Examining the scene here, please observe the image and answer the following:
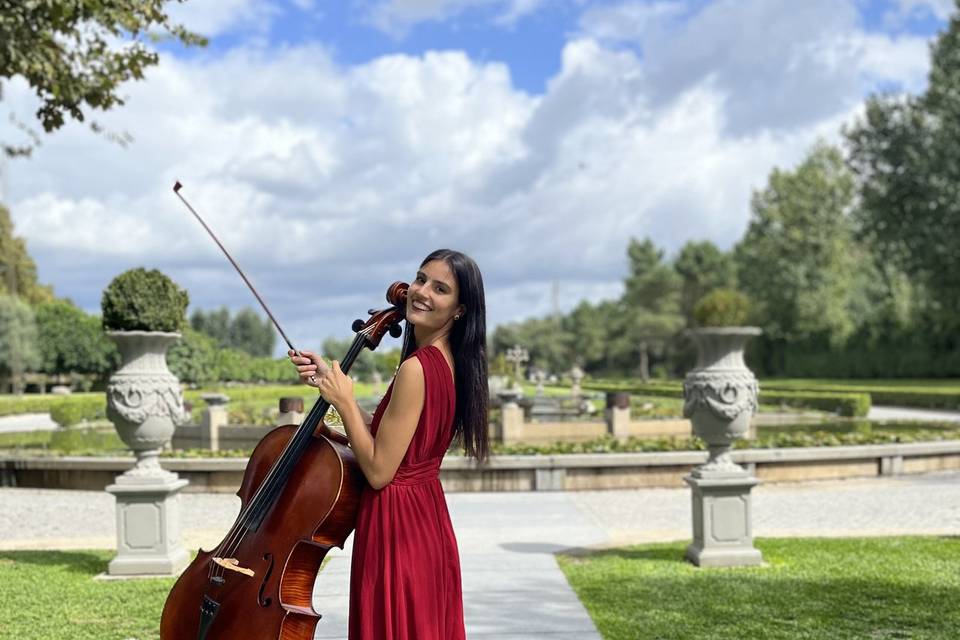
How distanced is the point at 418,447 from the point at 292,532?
1.47ft

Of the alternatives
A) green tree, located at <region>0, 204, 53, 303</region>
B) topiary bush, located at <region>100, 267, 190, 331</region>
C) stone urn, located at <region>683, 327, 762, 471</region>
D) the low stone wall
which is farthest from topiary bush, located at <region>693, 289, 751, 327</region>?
green tree, located at <region>0, 204, 53, 303</region>

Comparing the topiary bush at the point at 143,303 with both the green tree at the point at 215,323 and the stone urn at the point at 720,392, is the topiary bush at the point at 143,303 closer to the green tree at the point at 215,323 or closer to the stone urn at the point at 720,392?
the stone urn at the point at 720,392

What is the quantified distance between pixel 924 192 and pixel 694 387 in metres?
25.9

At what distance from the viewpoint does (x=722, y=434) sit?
271 inches

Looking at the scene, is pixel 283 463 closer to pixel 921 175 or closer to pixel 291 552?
pixel 291 552

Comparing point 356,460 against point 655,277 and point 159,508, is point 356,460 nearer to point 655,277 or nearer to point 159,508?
point 159,508

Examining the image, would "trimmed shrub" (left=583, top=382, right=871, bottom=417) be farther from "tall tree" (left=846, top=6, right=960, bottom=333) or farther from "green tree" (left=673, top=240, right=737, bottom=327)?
"green tree" (left=673, top=240, right=737, bottom=327)

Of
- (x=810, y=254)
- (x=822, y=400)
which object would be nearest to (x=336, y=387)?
(x=822, y=400)

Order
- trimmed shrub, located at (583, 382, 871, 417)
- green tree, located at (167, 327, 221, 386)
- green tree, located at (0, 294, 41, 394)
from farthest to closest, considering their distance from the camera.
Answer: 1. green tree, located at (0, 294, 41, 394)
2. green tree, located at (167, 327, 221, 386)
3. trimmed shrub, located at (583, 382, 871, 417)

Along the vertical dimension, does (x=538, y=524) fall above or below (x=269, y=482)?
below

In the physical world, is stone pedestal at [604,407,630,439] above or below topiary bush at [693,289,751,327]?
below

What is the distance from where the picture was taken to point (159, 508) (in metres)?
6.70

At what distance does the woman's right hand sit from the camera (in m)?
2.68

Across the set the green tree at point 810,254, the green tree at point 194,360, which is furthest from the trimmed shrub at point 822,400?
the green tree at point 194,360
